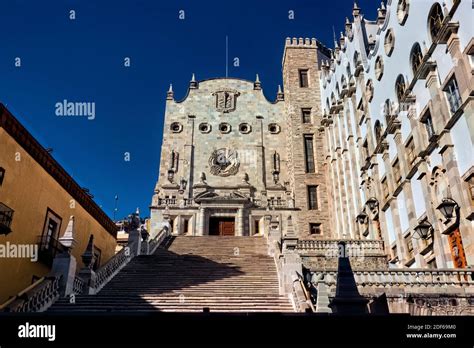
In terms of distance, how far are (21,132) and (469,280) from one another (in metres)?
17.6

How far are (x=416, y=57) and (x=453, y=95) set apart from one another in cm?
422

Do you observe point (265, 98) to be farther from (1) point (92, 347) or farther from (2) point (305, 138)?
(1) point (92, 347)

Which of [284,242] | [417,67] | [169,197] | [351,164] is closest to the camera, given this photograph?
[284,242]

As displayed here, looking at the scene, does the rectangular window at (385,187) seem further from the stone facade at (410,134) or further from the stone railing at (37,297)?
the stone railing at (37,297)

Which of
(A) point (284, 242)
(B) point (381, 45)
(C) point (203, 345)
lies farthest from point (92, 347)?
(B) point (381, 45)

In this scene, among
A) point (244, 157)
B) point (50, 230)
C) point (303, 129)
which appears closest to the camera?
point (50, 230)

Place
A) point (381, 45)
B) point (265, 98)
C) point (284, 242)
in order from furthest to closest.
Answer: point (265, 98) < point (381, 45) < point (284, 242)

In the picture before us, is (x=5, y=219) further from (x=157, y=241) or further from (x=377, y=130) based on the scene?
(x=377, y=130)

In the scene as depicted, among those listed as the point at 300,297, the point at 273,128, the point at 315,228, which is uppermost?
the point at 273,128

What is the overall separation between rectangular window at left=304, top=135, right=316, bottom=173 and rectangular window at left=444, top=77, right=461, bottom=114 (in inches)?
709

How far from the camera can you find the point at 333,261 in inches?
818

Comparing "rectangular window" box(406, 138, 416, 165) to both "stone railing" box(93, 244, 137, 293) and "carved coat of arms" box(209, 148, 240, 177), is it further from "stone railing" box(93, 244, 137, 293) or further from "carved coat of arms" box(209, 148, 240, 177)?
"carved coat of arms" box(209, 148, 240, 177)

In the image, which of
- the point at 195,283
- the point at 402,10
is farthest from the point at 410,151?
the point at 195,283

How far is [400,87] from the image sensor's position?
21.7 m
